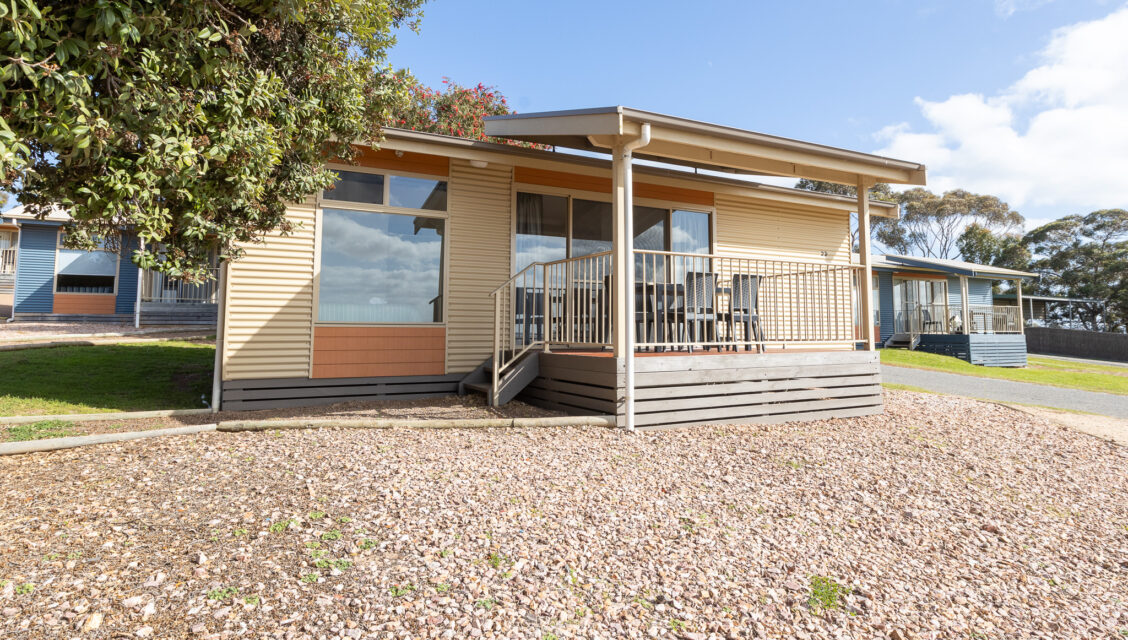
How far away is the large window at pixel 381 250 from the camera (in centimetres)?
637

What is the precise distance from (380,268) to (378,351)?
3.33 ft

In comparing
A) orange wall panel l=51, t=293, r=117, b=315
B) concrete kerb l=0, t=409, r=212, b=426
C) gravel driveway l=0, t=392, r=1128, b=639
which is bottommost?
gravel driveway l=0, t=392, r=1128, b=639

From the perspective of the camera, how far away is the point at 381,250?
6.56m

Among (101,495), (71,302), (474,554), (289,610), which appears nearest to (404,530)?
(474,554)

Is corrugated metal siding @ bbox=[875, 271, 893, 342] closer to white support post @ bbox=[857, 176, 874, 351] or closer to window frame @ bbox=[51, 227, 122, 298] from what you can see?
white support post @ bbox=[857, 176, 874, 351]

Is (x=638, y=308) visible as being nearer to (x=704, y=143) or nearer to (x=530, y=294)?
(x=530, y=294)

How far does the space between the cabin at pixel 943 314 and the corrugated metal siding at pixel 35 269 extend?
2498cm

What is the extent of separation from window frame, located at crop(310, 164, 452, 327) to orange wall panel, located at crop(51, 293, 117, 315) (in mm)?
13795

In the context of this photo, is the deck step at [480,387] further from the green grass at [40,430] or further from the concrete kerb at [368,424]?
the green grass at [40,430]

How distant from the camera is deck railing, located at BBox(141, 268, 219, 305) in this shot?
15.3 metres

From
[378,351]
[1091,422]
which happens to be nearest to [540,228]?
[378,351]

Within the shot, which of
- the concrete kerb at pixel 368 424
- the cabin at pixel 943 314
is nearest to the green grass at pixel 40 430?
the concrete kerb at pixel 368 424

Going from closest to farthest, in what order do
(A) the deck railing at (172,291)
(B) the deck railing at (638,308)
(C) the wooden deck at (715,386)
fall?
(C) the wooden deck at (715,386) → (B) the deck railing at (638,308) → (A) the deck railing at (172,291)

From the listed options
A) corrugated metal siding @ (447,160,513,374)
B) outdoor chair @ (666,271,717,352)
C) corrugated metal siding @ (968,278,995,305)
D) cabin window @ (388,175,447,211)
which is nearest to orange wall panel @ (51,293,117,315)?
cabin window @ (388,175,447,211)
